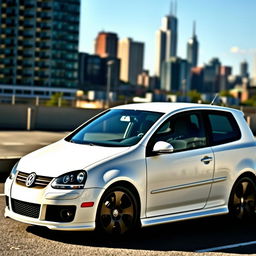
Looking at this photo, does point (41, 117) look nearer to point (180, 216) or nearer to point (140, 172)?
point (180, 216)

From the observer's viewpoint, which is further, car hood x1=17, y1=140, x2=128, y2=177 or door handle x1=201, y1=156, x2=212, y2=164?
door handle x1=201, y1=156, x2=212, y2=164

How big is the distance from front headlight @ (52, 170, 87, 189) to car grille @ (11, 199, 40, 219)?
1.05 ft

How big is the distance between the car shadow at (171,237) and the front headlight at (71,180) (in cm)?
61

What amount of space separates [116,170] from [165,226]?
141 centimetres

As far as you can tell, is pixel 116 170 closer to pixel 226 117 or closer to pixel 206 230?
pixel 206 230

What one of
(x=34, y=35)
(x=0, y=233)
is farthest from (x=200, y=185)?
(x=34, y=35)

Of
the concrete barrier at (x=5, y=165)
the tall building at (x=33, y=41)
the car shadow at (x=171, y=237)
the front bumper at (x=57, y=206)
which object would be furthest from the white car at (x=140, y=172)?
the tall building at (x=33, y=41)

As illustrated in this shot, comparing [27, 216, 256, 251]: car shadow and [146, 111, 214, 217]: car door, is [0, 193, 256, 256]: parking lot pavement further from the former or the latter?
[146, 111, 214, 217]: car door

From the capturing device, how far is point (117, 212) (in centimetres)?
656

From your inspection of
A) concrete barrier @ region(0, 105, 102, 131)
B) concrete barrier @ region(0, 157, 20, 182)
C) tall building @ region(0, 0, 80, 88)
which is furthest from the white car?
tall building @ region(0, 0, 80, 88)

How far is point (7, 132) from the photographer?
29.0m

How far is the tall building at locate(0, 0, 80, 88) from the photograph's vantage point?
152000 mm

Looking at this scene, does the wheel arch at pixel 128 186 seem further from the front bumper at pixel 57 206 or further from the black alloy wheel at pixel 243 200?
the black alloy wheel at pixel 243 200

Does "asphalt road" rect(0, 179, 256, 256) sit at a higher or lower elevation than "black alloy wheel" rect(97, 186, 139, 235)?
lower
